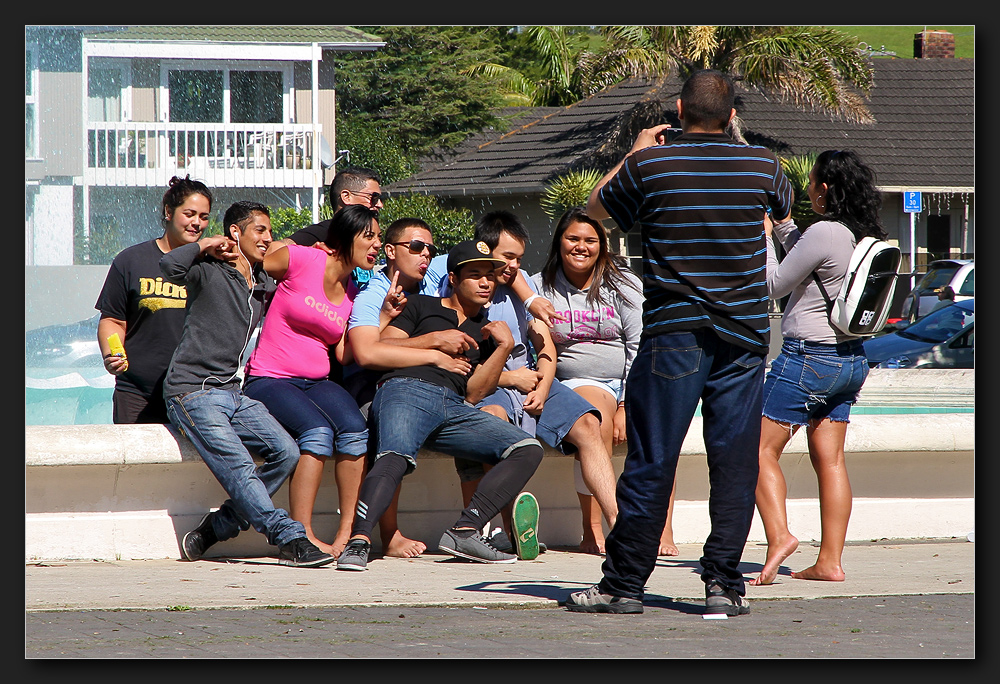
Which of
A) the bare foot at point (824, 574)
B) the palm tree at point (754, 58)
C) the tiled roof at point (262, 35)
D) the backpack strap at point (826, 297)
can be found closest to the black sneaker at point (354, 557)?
the bare foot at point (824, 574)

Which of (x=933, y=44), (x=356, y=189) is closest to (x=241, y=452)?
(x=356, y=189)

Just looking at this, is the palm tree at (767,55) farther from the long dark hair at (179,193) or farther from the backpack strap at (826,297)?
the backpack strap at (826,297)

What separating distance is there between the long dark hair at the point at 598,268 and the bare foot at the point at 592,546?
1205mm

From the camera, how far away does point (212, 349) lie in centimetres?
534

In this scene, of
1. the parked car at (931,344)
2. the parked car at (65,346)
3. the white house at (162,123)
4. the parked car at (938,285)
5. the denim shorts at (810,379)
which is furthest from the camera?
the white house at (162,123)

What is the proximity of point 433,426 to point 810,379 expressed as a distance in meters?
1.76

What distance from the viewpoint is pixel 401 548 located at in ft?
18.6

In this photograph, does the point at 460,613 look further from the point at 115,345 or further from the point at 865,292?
the point at 115,345

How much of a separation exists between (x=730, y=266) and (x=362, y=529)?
7.09ft

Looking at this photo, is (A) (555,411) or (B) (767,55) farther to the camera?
(B) (767,55)

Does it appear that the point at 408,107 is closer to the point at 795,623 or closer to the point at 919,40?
the point at 919,40

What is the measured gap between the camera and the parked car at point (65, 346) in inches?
537

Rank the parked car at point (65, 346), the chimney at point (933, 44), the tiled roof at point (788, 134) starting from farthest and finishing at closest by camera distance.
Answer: the chimney at point (933, 44) < the tiled roof at point (788, 134) < the parked car at point (65, 346)

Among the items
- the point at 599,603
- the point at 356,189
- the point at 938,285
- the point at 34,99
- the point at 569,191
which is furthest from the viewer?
the point at 569,191
